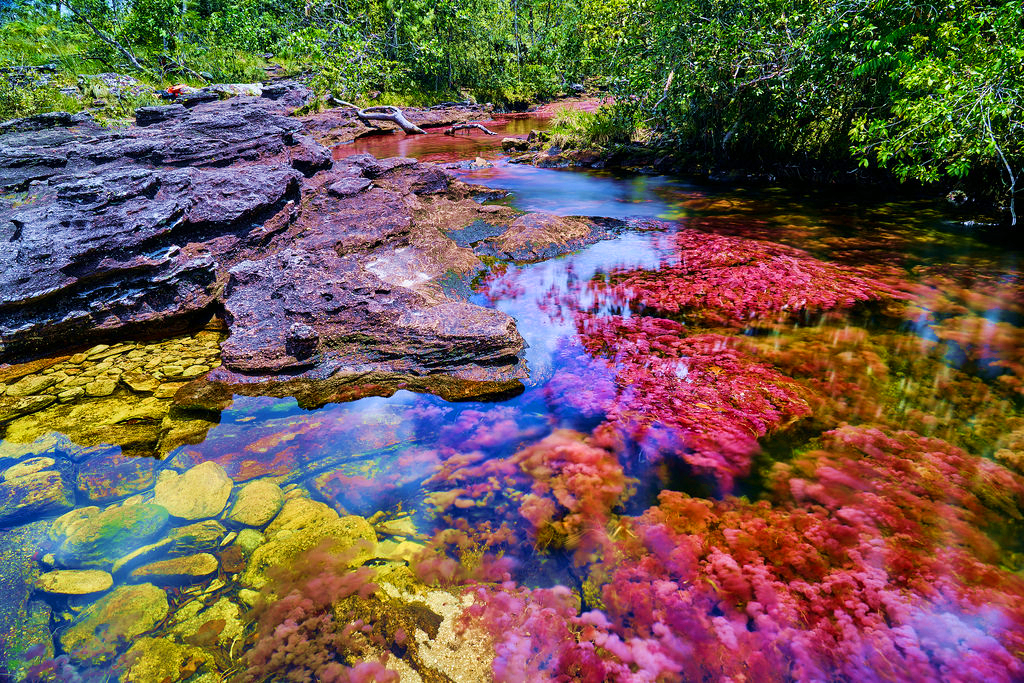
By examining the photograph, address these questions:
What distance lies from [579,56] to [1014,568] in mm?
36985

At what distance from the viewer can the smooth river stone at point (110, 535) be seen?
2.63m

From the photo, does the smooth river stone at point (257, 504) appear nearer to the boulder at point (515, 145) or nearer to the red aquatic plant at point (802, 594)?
the red aquatic plant at point (802, 594)

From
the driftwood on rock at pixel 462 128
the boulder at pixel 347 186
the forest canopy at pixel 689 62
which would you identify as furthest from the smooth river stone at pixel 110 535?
the driftwood on rock at pixel 462 128

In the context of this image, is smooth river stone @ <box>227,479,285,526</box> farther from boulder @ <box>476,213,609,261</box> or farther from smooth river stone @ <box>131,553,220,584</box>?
boulder @ <box>476,213,609,261</box>

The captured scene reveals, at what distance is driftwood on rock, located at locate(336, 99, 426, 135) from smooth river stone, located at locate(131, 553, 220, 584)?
21.8 metres

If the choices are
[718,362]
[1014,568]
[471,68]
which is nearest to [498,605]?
[1014,568]

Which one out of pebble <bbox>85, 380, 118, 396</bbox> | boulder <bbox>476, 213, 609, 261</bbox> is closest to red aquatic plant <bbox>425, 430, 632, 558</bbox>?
pebble <bbox>85, 380, 118, 396</bbox>

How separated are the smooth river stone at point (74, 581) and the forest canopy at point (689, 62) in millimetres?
8921

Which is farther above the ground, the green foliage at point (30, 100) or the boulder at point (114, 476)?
the green foliage at point (30, 100)

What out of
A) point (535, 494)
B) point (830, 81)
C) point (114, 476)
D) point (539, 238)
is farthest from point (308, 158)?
point (830, 81)

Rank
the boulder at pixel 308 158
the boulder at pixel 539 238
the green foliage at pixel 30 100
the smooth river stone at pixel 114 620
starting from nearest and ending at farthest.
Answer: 1. the smooth river stone at pixel 114 620
2. the boulder at pixel 539 238
3. the boulder at pixel 308 158
4. the green foliage at pixel 30 100

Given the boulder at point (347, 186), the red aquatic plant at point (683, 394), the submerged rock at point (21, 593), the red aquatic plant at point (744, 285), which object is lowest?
the submerged rock at point (21, 593)

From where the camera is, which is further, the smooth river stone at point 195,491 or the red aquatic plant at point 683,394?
the red aquatic plant at point 683,394

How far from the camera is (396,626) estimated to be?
2311 mm
